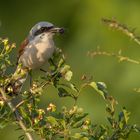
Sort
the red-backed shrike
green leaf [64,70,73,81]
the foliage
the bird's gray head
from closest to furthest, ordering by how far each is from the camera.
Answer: the foliage < green leaf [64,70,73,81] < the red-backed shrike < the bird's gray head

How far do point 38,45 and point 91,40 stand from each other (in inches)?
140

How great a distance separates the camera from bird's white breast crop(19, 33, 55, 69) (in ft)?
19.1

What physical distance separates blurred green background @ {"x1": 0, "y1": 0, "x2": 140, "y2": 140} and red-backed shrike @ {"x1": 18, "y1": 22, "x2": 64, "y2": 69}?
5.61 feet

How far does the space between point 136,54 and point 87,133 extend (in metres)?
5.28

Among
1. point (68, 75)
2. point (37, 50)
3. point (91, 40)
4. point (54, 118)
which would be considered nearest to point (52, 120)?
point (54, 118)

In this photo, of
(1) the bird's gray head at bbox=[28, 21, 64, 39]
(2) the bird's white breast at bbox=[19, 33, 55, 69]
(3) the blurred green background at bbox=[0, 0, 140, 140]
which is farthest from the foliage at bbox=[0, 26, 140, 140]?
(3) the blurred green background at bbox=[0, 0, 140, 140]

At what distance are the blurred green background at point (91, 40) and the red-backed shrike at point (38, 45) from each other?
171cm

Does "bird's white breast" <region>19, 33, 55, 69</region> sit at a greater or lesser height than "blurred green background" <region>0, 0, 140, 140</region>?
greater

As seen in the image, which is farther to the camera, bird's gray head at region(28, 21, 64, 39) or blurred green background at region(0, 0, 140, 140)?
blurred green background at region(0, 0, 140, 140)

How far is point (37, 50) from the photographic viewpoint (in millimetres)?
6105

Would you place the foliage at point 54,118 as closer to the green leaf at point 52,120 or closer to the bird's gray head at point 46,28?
the green leaf at point 52,120

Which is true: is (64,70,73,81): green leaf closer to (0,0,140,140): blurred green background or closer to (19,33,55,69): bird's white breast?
(19,33,55,69): bird's white breast

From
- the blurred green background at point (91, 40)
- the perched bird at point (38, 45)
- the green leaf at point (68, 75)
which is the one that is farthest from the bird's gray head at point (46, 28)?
the green leaf at point (68, 75)

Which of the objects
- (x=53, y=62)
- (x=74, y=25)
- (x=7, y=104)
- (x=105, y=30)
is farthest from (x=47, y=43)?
(x=74, y=25)
